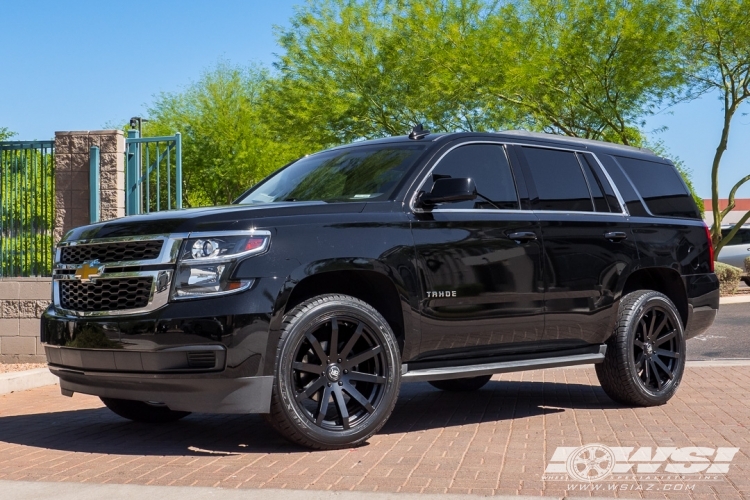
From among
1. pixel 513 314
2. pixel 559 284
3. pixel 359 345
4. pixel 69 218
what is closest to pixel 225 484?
pixel 359 345

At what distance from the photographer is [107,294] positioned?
6125mm

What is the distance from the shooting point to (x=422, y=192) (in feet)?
22.1

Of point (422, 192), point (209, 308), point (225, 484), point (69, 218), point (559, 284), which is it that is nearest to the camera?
point (225, 484)

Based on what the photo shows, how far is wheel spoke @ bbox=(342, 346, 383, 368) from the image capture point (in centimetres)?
613

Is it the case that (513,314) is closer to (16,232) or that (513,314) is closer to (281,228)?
(281,228)

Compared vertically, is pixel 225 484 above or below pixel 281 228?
below

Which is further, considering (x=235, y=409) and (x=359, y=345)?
(x=359, y=345)

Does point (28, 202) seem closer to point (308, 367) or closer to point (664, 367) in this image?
point (308, 367)

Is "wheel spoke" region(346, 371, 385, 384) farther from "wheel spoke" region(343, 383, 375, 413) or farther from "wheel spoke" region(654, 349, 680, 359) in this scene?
"wheel spoke" region(654, 349, 680, 359)

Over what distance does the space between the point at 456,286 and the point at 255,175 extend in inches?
1688

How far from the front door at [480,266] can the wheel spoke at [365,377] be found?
0.49 m

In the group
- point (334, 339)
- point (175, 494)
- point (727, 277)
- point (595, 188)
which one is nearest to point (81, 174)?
point (595, 188)

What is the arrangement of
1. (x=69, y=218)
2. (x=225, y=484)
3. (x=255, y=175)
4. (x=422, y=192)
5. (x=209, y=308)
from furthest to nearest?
(x=255, y=175), (x=69, y=218), (x=422, y=192), (x=209, y=308), (x=225, y=484)

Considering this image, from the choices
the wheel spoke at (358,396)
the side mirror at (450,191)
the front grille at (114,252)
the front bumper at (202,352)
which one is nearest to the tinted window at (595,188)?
the side mirror at (450,191)
